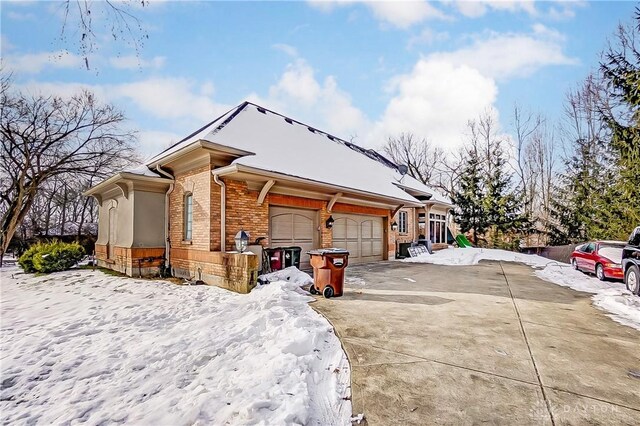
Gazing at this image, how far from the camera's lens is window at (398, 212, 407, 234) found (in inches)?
666

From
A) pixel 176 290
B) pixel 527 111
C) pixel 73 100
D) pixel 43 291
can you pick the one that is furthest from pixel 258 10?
pixel 527 111

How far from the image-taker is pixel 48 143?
17797 mm

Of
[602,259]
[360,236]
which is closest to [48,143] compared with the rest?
[360,236]

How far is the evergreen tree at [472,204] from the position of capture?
79.4ft

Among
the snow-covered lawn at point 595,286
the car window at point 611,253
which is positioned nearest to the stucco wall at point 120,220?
the snow-covered lawn at point 595,286

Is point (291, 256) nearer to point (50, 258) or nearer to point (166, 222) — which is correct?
point (166, 222)

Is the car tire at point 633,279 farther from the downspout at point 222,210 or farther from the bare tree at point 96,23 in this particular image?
the bare tree at point 96,23

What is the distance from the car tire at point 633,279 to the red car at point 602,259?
1625mm

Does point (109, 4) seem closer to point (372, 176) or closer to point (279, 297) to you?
point (279, 297)

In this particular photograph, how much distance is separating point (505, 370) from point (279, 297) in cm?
400

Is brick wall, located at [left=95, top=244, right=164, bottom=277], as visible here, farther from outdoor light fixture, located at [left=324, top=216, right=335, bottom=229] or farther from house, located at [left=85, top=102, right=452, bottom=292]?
outdoor light fixture, located at [left=324, top=216, right=335, bottom=229]

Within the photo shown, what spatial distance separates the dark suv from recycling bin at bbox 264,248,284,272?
30.5 feet

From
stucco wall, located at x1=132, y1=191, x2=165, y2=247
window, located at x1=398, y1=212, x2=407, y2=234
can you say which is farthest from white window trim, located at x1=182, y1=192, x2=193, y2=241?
window, located at x1=398, y1=212, x2=407, y2=234

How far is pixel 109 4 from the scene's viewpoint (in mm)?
2977
